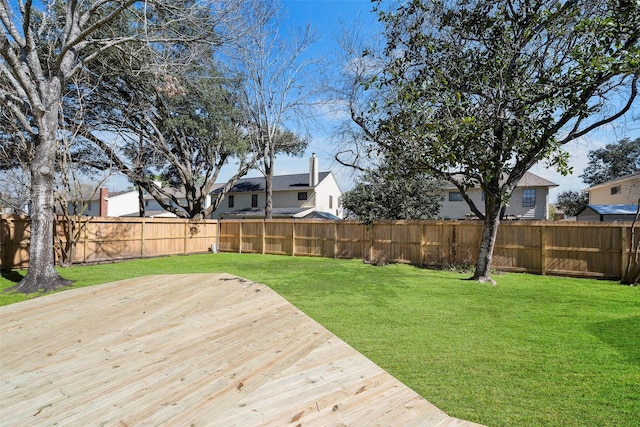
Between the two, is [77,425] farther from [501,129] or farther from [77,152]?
[77,152]

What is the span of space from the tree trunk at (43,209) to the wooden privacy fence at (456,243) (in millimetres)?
8050

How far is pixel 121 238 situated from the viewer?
11.8 meters

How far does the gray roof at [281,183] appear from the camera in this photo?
969 inches

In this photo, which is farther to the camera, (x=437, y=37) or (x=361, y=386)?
(x=437, y=37)

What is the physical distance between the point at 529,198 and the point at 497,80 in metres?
15.7

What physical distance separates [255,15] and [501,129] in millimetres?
8342

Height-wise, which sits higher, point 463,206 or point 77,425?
point 463,206

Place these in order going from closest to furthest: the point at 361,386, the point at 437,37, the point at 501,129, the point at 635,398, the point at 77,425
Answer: the point at 77,425, the point at 361,386, the point at 635,398, the point at 501,129, the point at 437,37

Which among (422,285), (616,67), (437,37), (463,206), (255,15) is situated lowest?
(422,285)

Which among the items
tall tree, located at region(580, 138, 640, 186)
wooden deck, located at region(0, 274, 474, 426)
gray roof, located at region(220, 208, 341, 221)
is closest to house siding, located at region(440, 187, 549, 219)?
gray roof, located at region(220, 208, 341, 221)

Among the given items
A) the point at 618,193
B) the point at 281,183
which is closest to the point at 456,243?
the point at 618,193

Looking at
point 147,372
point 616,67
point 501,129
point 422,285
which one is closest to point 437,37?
point 501,129

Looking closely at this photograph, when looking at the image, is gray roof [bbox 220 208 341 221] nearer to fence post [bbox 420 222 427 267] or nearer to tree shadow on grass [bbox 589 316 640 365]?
fence post [bbox 420 222 427 267]

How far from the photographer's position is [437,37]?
798 cm
